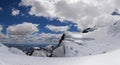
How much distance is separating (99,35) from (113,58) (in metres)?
21.6

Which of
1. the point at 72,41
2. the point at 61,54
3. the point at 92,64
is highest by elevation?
the point at 72,41

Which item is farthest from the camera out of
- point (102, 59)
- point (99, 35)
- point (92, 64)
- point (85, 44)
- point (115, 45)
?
point (99, 35)

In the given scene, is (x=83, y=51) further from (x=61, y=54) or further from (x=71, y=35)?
(x=71, y=35)

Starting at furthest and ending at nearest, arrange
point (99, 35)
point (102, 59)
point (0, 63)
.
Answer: point (99, 35) → point (102, 59) → point (0, 63)

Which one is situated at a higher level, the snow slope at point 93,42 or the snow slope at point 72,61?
the snow slope at point 93,42

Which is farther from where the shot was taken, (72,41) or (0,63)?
(72,41)

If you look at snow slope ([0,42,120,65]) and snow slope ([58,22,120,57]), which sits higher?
snow slope ([58,22,120,57])

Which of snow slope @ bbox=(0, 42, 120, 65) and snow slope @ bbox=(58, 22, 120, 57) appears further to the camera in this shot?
snow slope @ bbox=(58, 22, 120, 57)

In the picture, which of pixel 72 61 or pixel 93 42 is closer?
pixel 72 61

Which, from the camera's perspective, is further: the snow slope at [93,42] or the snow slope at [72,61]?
the snow slope at [93,42]

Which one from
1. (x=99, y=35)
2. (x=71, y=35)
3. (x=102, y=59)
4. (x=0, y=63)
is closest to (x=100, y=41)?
(x=99, y=35)

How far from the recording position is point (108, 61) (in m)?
17.7

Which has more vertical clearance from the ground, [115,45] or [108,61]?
[115,45]

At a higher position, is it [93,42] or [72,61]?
[93,42]
